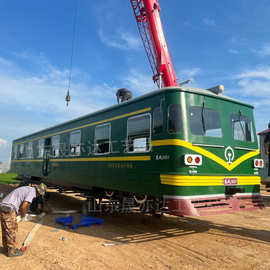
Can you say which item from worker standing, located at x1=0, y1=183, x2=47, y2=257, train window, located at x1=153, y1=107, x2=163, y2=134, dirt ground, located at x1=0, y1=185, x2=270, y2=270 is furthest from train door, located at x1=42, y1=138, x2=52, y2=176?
train window, located at x1=153, y1=107, x2=163, y2=134

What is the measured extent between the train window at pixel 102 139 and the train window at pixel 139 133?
100 centimetres

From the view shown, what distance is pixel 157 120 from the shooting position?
607 centimetres

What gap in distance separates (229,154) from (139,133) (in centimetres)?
222

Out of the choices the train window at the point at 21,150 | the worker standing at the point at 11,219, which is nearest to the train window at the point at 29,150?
the train window at the point at 21,150

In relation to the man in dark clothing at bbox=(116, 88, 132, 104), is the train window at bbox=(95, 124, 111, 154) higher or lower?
lower

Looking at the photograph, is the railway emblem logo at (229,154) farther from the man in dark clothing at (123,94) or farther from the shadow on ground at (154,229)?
the man in dark clothing at (123,94)

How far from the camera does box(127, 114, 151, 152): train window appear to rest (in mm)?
6332

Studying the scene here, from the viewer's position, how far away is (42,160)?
1223cm

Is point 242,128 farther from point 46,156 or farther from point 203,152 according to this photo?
point 46,156

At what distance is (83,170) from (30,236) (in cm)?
304

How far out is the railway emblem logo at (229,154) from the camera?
6.18 m

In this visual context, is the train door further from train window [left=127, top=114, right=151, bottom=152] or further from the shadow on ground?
train window [left=127, top=114, right=151, bottom=152]

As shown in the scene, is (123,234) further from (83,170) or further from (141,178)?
(83,170)

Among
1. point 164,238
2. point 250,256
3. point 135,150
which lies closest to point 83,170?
point 135,150
